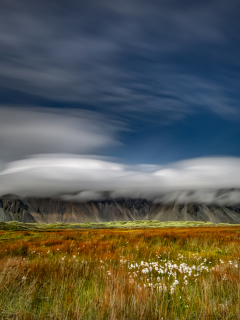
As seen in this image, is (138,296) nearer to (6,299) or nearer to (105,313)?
(105,313)

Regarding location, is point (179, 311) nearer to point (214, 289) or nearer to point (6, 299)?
point (214, 289)

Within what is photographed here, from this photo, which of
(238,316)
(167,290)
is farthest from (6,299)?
(238,316)

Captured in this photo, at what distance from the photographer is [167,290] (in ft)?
13.0

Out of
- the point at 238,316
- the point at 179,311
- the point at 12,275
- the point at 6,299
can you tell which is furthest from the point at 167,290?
the point at 12,275

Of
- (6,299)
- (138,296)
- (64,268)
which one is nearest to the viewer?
(138,296)

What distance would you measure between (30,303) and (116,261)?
398 cm

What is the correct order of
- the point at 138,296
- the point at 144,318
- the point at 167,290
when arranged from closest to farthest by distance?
the point at 144,318, the point at 138,296, the point at 167,290

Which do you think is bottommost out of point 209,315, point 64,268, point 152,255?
point 152,255

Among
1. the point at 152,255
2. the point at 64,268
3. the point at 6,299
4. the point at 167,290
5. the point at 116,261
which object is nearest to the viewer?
the point at 6,299

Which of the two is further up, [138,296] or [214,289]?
[138,296]

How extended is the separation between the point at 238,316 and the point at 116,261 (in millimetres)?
4691

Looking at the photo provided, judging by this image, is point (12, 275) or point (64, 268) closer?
point (12, 275)

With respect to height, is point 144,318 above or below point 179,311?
above

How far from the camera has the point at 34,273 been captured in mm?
5273
